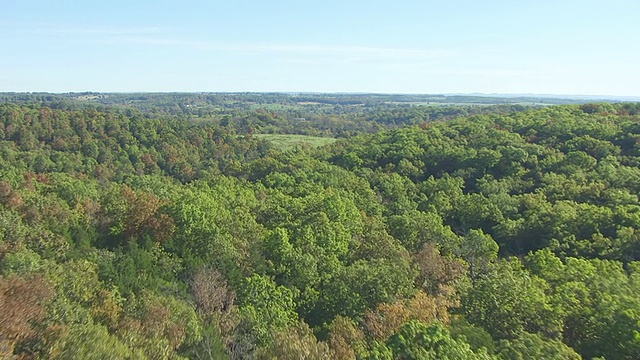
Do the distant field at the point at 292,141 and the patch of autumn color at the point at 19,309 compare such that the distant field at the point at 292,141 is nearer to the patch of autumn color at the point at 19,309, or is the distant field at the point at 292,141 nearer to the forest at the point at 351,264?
the forest at the point at 351,264

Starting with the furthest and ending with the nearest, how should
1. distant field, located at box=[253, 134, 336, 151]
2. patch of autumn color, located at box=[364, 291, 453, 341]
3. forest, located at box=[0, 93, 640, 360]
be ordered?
distant field, located at box=[253, 134, 336, 151], patch of autumn color, located at box=[364, 291, 453, 341], forest, located at box=[0, 93, 640, 360]

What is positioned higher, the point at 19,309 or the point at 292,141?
the point at 19,309

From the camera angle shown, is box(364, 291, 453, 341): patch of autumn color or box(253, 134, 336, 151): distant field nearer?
box(364, 291, 453, 341): patch of autumn color

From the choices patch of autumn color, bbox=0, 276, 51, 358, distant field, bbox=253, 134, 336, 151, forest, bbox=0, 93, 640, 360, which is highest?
patch of autumn color, bbox=0, 276, 51, 358

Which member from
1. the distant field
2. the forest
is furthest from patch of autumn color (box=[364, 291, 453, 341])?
the distant field

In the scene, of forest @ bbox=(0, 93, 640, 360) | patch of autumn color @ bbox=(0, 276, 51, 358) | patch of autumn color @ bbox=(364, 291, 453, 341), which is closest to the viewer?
patch of autumn color @ bbox=(0, 276, 51, 358)

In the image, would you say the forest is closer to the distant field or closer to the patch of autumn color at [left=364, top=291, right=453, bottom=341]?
the patch of autumn color at [left=364, top=291, right=453, bottom=341]

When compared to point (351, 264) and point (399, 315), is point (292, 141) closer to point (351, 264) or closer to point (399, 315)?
point (351, 264)

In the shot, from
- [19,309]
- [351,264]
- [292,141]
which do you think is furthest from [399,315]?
[292,141]
